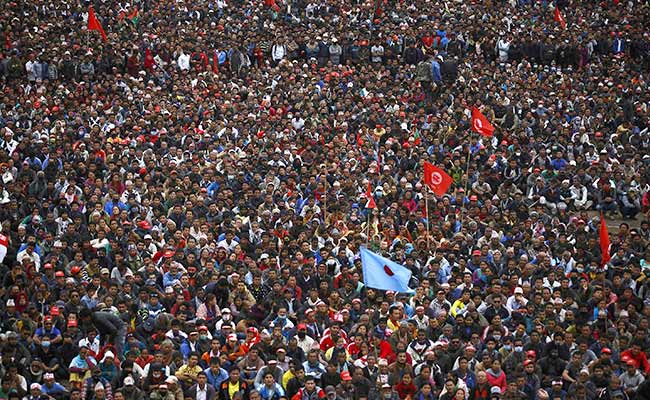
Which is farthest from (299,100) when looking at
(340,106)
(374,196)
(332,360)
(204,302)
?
(332,360)

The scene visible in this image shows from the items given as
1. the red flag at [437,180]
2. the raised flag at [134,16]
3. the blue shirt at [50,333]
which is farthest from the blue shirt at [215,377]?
the raised flag at [134,16]

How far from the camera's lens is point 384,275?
1831 centimetres

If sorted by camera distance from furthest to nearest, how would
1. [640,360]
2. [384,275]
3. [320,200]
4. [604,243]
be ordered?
[320,200] → [604,243] → [384,275] → [640,360]

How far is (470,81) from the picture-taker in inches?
1319

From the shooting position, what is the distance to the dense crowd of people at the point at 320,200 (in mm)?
17703

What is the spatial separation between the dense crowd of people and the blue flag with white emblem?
→ 663 mm

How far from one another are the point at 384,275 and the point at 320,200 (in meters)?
6.44

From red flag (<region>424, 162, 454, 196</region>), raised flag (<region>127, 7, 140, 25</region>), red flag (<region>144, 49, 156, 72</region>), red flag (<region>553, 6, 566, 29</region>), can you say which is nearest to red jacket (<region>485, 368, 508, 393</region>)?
red flag (<region>424, 162, 454, 196</region>)

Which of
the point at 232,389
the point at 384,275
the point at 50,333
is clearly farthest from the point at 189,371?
the point at 384,275

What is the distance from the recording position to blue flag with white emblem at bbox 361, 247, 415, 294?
59.9ft

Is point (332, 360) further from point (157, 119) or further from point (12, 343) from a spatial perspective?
point (157, 119)

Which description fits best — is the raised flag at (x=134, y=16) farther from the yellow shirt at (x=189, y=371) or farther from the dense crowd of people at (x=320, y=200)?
the yellow shirt at (x=189, y=371)

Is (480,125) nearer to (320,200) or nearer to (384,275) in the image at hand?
(320,200)

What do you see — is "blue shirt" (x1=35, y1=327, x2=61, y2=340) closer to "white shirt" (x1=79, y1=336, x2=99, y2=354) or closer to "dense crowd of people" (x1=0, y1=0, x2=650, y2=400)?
"dense crowd of people" (x1=0, y1=0, x2=650, y2=400)
